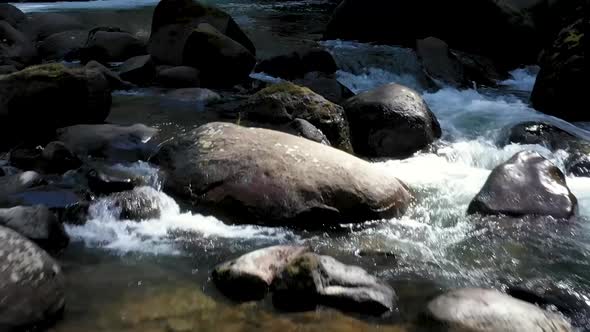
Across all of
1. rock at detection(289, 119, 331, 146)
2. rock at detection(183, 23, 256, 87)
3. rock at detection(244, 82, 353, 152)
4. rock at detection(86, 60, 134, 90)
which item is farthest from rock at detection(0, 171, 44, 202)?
rock at detection(183, 23, 256, 87)

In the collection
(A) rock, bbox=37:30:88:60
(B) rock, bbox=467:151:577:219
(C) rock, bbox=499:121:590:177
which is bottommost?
(A) rock, bbox=37:30:88:60

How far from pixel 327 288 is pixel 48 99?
15.9 feet

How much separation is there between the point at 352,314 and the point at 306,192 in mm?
1609

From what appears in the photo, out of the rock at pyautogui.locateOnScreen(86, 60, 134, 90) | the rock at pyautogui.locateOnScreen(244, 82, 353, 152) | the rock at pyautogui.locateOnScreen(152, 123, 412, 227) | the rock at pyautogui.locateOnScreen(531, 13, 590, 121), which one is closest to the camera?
the rock at pyautogui.locateOnScreen(152, 123, 412, 227)

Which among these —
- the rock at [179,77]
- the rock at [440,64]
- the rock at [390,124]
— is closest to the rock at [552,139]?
the rock at [390,124]

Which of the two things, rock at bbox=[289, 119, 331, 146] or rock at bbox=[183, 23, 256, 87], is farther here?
rock at bbox=[183, 23, 256, 87]

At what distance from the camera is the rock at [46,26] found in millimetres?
15055

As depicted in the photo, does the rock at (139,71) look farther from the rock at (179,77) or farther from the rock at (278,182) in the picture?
the rock at (278,182)

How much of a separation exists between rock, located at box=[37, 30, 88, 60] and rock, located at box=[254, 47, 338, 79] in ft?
13.4

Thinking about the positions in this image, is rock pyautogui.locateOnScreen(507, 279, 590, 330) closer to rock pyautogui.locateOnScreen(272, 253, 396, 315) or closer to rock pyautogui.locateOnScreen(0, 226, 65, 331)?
rock pyautogui.locateOnScreen(272, 253, 396, 315)

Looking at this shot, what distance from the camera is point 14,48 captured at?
11.9 metres

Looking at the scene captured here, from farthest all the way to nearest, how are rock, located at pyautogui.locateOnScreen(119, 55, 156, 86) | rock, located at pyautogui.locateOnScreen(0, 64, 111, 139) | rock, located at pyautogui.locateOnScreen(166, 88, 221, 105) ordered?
rock, located at pyautogui.locateOnScreen(119, 55, 156, 86)
rock, located at pyautogui.locateOnScreen(166, 88, 221, 105)
rock, located at pyautogui.locateOnScreen(0, 64, 111, 139)

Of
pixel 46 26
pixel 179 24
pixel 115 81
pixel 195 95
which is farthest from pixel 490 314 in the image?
pixel 46 26

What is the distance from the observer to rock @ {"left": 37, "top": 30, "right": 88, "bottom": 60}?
12172mm
